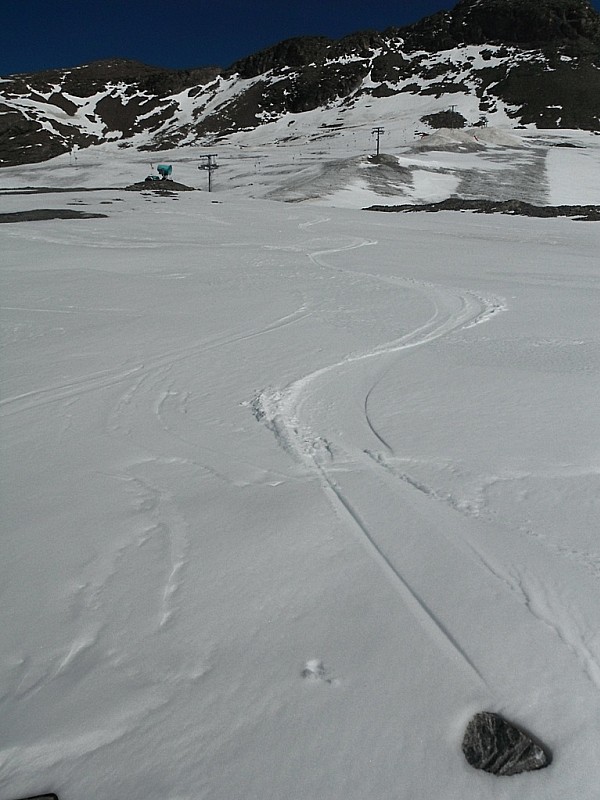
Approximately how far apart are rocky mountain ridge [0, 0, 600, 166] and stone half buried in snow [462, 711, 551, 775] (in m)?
82.2

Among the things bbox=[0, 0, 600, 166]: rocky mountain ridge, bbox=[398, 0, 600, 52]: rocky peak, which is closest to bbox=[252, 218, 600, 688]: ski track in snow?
bbox=[0, 0, 600, 166]: rocky mountain ridge

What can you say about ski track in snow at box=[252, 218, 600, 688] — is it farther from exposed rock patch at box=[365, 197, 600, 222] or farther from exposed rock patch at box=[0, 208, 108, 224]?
exposed rock patch at box=[365, 197, 600, 222]

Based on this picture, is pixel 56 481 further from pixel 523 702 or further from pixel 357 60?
pixel 357 60

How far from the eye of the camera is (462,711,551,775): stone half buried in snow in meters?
1.81

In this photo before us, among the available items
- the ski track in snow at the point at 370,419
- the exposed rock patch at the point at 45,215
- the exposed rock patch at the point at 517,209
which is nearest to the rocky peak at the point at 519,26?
→ the exposed rock patch at the point at 517,209

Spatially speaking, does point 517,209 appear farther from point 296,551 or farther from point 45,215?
point 296,551

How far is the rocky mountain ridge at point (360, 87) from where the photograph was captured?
91062 millimetres

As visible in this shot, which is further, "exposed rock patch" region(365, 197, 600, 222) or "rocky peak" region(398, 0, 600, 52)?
"rocky peak" region(398, 0, 600, 52)

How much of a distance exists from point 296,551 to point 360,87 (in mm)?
124681

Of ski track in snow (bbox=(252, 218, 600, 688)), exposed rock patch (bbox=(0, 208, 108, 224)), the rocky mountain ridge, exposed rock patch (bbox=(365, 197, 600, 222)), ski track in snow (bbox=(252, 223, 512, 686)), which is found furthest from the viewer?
the rocky mountain ridge

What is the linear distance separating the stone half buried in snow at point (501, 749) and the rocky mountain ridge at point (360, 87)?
82.2 metres

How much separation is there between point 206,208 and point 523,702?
23.9m

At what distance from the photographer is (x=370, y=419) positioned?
4297mm

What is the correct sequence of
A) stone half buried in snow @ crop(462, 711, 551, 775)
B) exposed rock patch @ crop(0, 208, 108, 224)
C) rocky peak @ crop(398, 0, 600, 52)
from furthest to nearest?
1. rocky peak @ crop(398, 0, 600, 52)
2. exposed rock patch @ crop(0, 208, 108, 224)
3. stone half buried in snow @ crop(462, 711, 551, 775)
